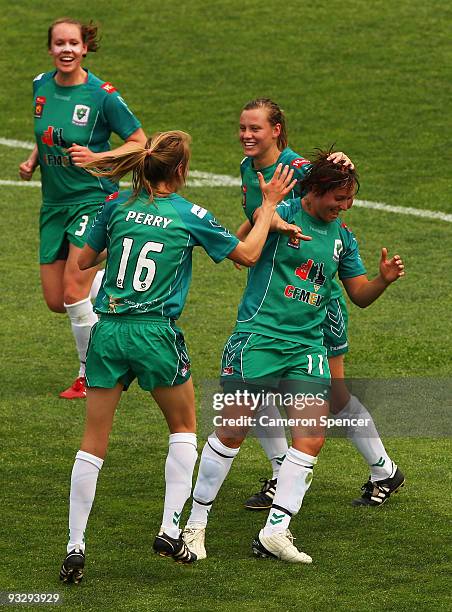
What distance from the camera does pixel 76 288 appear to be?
9188mm

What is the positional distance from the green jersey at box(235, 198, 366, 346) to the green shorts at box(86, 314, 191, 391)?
57 cm

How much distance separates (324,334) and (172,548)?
156cm

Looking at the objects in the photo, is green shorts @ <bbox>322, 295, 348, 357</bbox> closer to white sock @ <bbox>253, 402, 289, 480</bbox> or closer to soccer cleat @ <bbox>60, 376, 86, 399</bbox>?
white sock @ <bbox>253, 402, 289, 480</bbox>

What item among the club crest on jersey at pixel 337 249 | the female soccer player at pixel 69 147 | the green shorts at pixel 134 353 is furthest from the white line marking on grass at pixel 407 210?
the green shorts at pixel 134 353

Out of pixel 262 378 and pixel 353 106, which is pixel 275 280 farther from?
pixel 353 106

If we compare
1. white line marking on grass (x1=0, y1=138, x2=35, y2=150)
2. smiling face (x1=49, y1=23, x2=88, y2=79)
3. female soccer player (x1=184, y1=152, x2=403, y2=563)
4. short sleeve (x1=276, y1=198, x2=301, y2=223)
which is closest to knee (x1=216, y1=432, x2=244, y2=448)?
female soccer player (x1=184, y1=152, x2=403, y2=563)

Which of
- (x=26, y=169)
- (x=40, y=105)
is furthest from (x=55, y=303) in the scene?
(x=40, y=105)

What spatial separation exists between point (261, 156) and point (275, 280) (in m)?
0.90

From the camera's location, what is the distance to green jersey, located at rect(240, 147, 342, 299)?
709cm

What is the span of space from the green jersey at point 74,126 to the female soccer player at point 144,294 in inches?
110

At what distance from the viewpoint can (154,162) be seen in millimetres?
6207

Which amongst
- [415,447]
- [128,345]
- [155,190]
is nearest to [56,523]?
[128,345]

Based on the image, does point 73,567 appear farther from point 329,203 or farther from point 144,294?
point 329,203

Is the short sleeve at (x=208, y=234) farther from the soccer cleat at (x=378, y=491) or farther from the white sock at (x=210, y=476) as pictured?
the soccer cleat at (x=378, y=491)
